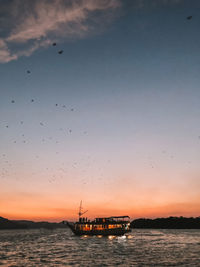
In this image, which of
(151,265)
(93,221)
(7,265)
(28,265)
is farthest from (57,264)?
(93,221)

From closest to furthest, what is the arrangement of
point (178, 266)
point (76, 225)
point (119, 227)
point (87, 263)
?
A: point (178, 266) < point (87, 263) < point (119, 227) < point (76, 225)

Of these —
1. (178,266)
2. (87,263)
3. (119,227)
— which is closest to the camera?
(178,266)

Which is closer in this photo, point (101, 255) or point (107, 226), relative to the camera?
point (101, 255)

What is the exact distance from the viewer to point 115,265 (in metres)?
30.9

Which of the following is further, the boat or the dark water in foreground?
the boat

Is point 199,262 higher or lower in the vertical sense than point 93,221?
lower

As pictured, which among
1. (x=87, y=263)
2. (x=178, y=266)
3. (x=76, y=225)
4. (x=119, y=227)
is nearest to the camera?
(x=178, y=266)

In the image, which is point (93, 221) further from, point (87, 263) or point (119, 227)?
point (87, 263)

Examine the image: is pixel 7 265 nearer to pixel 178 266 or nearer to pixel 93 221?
pixel 178 266

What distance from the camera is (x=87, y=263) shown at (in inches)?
1289

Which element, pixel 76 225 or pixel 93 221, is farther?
pixel 76 225

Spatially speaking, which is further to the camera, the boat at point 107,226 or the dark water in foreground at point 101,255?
the boat at point 107,226

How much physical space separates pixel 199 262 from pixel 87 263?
1420 cm

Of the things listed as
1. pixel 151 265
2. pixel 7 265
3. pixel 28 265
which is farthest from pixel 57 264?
pixel 151 265
